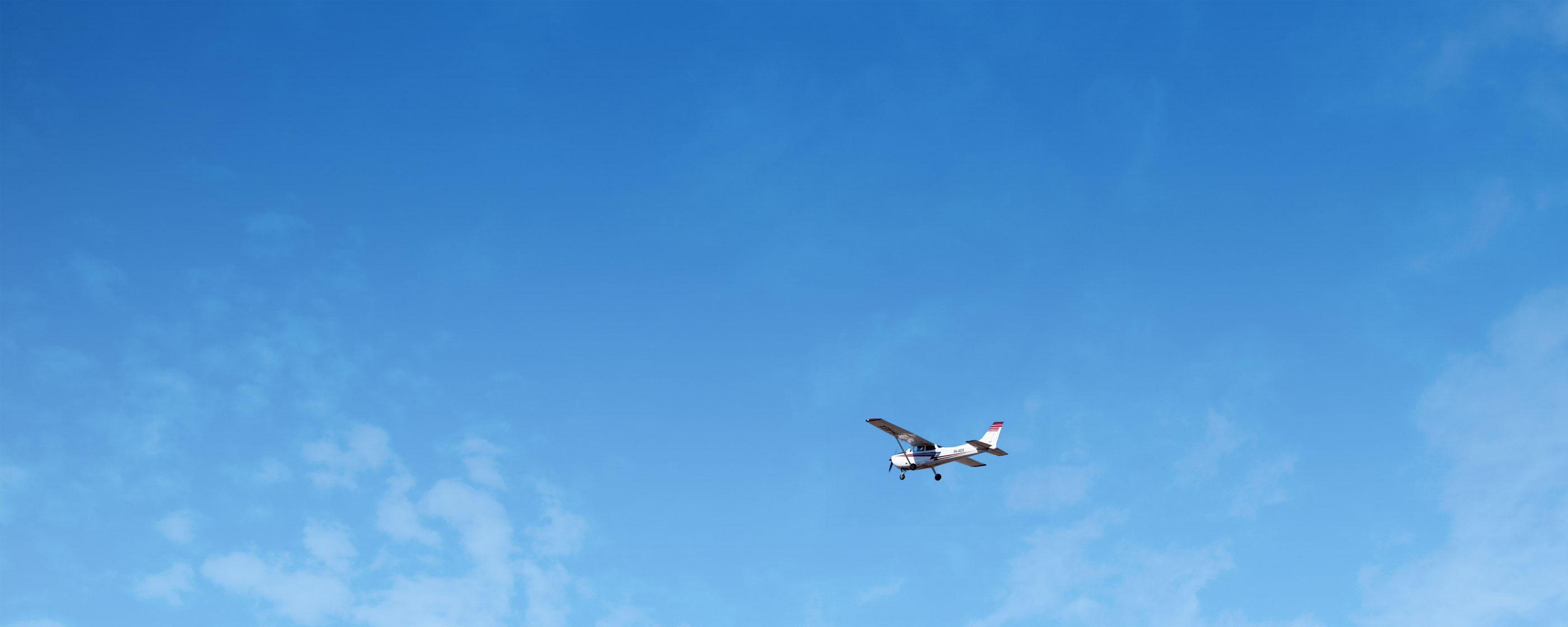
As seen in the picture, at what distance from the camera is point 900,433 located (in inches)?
4181

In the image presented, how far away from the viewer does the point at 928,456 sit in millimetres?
108188

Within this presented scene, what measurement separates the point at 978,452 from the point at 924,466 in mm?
5613

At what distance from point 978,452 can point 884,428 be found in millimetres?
10434

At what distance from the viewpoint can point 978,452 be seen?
4240 inches

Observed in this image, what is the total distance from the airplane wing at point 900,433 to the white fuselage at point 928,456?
84 cm

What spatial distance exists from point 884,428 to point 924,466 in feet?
22.5

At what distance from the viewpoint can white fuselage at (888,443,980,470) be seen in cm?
10781

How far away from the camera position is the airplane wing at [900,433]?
10438 centimetres

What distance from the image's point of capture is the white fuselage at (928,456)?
108 metres

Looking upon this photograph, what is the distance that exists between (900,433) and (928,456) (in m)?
4.47

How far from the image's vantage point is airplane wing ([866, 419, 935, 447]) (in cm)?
10438

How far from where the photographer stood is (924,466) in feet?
356

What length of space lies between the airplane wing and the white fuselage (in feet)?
2.75
